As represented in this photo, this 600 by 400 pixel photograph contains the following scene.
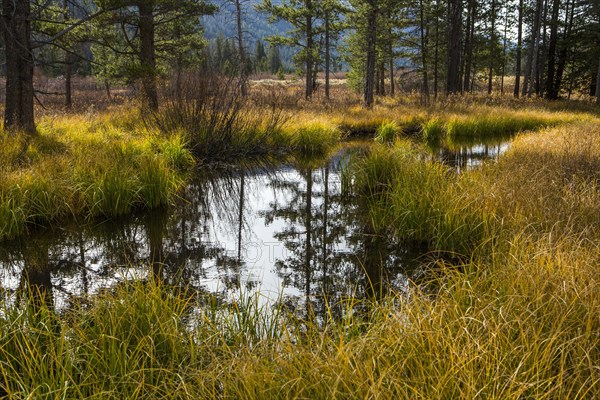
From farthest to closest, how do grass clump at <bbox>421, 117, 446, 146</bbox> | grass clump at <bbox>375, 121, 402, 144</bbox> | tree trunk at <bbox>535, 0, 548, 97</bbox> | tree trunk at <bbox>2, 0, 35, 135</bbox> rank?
1. tree trunk at <bbox>535, 0, 548, 97</bbox>
2. grass clump at <bbox>421, 117, 446, 146</bbox>
3. grass clump at <bbox>375, 121, 402, 144</bbox>
4. tree trunk at <bbox>2, 0, 35, 135</bbox>

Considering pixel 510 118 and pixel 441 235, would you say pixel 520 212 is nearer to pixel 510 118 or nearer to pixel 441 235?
pixel 441 235

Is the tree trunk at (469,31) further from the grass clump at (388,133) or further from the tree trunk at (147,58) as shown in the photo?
the tree trunk at (147,58)

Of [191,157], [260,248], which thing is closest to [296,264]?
[260,248]

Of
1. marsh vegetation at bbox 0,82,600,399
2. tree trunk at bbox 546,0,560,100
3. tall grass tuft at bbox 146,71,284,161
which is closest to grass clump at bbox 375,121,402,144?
marsh vegetation at bbox 0,82,600,399

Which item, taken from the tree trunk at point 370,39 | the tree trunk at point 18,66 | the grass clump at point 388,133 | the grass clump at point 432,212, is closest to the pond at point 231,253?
the grass clump at point 432,212

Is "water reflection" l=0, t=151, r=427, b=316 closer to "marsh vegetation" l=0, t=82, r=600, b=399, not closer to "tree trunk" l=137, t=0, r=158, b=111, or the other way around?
"marsh vegetation" l=0, t=82, r=600, b=399

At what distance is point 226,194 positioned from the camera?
7.68 metres

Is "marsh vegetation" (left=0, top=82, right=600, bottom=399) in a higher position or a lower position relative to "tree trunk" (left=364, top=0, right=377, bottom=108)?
lower

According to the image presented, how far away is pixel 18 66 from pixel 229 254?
20.5 feet

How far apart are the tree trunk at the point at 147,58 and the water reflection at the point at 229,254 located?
3505 mm

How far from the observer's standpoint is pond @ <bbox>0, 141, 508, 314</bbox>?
3.90 meters

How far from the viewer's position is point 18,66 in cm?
830

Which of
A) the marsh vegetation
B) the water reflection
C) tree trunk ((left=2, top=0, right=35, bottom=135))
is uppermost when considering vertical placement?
tree trunk ((left=2, top=0, right=35, bottom=135))

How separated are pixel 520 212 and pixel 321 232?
7.30ft
